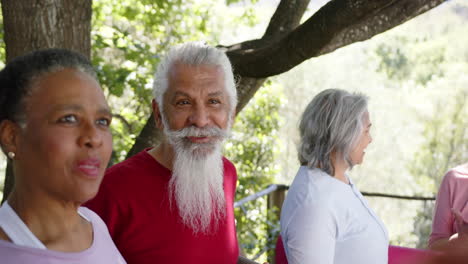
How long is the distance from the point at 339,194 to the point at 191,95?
79cm

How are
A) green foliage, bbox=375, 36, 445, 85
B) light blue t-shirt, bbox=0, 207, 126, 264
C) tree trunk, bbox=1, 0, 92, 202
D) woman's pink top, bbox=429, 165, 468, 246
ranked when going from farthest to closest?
green foliage, bbox=375, 36, 445, 85, woman's pink top, bbox=429, 165, 468, 246, tree trunk, bbox=1, 0, 92, 202, light blue t-shirt, bbox=0, 207, 126, 264

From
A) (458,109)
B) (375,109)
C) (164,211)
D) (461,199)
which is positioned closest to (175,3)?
(461,199)

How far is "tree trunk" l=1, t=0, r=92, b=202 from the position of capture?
267 centimetres

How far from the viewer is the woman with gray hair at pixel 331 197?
2.25 m

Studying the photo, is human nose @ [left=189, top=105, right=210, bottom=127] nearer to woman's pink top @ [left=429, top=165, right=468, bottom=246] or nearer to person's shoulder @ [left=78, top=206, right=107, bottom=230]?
person's shoulder @ [left=78, top=206, right=107, bottom=230]

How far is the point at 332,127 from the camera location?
245cm

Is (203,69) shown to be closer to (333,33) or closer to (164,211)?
(164,211)

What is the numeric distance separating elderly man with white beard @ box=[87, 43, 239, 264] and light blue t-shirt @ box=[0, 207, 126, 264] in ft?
1.67

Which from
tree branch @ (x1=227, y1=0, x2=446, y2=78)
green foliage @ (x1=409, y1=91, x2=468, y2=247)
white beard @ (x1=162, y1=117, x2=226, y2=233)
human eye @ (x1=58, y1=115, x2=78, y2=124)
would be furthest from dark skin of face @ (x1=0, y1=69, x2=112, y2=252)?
green foliage @ (x1=409, y1=91, x2=468, y2=247)

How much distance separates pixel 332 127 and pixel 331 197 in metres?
0.32

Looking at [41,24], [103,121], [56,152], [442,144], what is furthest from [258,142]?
[442,144]

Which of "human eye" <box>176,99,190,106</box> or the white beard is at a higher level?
"human eye" <box>176,99,190,106</box>

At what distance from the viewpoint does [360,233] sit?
92.0 inches

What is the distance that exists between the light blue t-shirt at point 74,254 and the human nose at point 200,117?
2.19 feet
